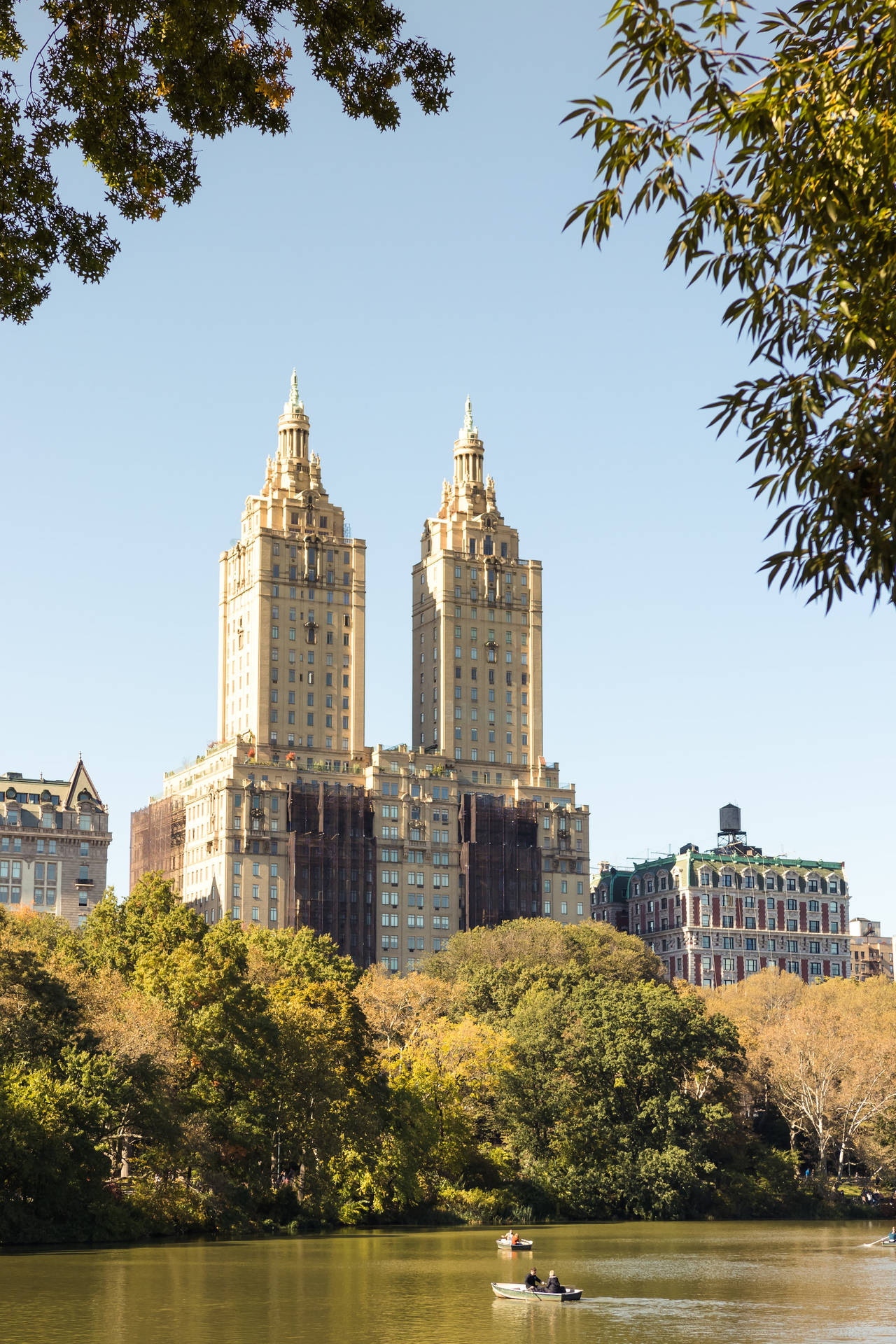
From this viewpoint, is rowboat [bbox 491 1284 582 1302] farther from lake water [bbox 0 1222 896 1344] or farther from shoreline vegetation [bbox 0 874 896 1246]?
shoreline vegetation [bbox 0 874 896 1246]

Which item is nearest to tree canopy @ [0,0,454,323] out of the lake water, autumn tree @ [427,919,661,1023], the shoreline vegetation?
the lake water

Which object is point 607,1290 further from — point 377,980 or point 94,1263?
point 377,980

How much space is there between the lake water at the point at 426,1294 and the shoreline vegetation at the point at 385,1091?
5.36 meters

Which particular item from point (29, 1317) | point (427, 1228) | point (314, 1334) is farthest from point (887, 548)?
point (427, 1228)

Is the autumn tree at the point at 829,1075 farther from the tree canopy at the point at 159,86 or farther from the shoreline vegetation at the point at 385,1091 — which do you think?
the tree canopy at the point at 159,86

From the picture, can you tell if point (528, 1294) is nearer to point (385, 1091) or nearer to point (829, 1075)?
point (385, 1091)

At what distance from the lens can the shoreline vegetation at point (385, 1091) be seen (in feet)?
292

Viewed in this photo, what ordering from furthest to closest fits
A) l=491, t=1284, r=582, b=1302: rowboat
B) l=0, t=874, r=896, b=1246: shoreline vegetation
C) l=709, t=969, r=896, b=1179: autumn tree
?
l=709, t=969, r=896, b=1179: autumn tree, l=0, t=874, r=896, b=1246: shoreline vegetation, l=491, t=1284, r=582, b=1302: rowboat

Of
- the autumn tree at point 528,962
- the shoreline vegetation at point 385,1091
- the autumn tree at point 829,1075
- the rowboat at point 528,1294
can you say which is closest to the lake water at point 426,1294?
the rowboat at point 528,1294

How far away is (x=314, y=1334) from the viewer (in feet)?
201

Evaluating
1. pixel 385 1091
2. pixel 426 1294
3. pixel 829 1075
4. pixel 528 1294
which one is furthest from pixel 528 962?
pixel 528 1294

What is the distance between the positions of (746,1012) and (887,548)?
15437 cm

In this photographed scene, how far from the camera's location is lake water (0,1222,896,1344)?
205 feet

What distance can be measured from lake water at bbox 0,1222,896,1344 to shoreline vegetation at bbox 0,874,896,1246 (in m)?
5.36
